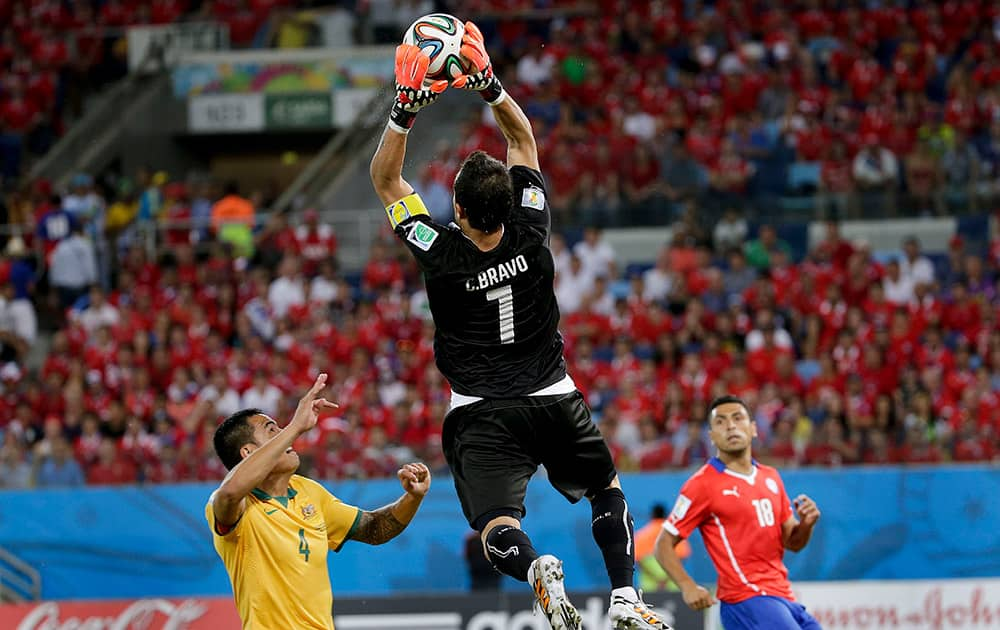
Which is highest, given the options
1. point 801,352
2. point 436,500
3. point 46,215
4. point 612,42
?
point 612,42

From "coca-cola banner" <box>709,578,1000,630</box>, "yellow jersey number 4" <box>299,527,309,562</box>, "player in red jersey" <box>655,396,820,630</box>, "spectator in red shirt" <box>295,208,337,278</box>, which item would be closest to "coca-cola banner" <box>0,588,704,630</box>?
"coca-cola banner" <box>709,578,1000,630</box>

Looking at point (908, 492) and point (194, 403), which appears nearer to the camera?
point (908, 492)

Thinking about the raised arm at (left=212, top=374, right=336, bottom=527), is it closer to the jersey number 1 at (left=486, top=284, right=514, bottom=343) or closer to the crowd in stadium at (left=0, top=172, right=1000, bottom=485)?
the jersey number 1 at (left=486, top=284, right=514, bottom=343)

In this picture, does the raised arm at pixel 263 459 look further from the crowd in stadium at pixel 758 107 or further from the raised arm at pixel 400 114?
the crowd in stadium at pixel 758 107

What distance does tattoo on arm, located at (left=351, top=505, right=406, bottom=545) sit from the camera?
24.9ft

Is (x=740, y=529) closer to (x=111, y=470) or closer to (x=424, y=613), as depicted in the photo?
(x=424, y=613)

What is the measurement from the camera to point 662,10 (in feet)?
77.3

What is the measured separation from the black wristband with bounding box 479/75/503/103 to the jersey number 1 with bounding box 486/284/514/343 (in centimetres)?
96

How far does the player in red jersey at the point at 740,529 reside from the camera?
30.2 ft

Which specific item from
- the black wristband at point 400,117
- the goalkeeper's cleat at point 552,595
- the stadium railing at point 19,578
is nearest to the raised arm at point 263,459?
the goalkeeper's cleat at point 552,595

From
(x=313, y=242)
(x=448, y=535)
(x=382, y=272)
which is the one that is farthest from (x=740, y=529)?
(x=313, y=242)

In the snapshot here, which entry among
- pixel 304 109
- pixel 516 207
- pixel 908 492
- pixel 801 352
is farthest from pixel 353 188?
pixel 516 207

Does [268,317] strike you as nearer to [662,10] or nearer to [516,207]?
[662,10]

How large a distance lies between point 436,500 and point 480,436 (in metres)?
7.99
